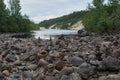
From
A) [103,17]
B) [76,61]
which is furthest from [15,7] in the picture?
[76,61]

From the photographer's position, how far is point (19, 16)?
451 ft

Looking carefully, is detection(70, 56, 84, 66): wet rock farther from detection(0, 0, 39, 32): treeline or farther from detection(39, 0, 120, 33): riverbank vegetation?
detection(0, 0, 39, 32): treeline

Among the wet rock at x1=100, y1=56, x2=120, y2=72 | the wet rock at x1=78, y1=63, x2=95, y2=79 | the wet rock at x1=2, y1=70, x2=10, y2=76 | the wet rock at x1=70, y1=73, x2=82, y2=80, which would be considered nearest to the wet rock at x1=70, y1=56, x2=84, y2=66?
the wet rock at x1=100, y1=56, x2=120, y2=72

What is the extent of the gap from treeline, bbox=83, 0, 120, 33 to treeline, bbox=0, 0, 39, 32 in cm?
3643

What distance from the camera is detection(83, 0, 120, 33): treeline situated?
73.6 meters

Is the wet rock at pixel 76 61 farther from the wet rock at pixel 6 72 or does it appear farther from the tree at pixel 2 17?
the tree at pixel 2 17

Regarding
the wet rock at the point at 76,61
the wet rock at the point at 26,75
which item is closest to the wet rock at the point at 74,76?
the wet rock at the point at 26,75

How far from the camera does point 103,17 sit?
251ft

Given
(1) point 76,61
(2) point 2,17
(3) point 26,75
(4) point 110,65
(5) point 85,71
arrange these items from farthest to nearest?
(2) point 2,17
(1) point 76,61
(3) point 26,75
(4) point 110,65
(5) point 85,71

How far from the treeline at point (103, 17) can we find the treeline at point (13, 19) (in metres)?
36.4

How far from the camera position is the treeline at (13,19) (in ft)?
394

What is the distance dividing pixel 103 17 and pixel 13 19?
60.1 metres

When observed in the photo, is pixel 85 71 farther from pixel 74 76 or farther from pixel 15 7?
pixel 15 7

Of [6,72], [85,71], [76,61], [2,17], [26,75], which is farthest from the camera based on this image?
[2,17]
